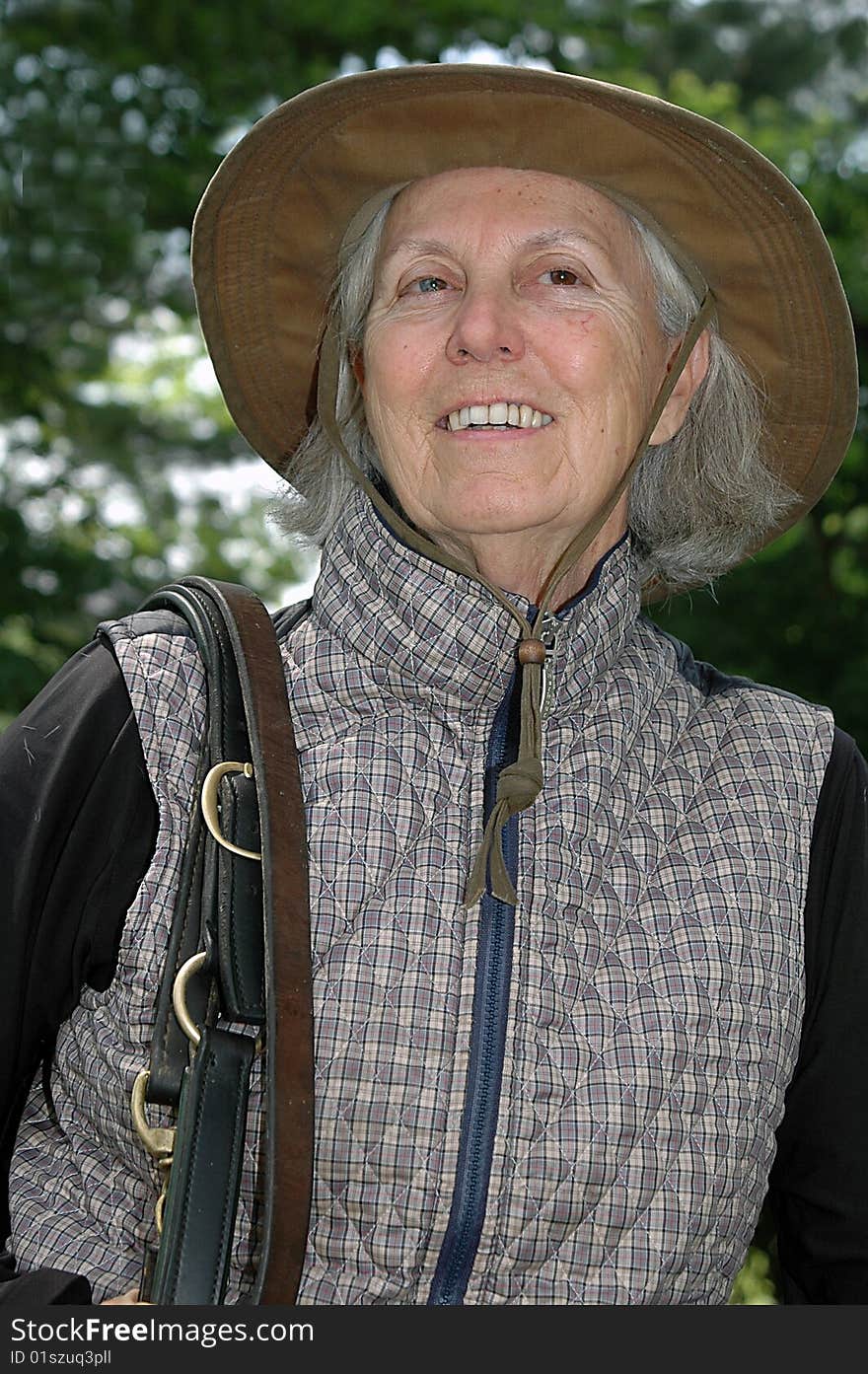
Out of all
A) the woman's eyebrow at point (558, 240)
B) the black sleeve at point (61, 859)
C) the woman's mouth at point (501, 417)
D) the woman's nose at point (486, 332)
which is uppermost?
the woman's eyebrow at point (558, 240)

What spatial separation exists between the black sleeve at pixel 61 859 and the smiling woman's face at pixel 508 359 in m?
0.58

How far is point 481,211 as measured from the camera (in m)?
2.18

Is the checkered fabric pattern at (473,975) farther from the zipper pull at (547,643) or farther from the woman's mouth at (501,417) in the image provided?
the woman's mouth at (501,417)

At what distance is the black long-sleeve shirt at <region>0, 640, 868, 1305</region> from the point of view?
1819 millimetres

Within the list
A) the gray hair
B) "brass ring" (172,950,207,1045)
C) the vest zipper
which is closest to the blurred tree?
the gray hair

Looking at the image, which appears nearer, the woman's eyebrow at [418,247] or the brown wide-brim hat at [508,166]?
the brown wide-brim hat at [508,166]

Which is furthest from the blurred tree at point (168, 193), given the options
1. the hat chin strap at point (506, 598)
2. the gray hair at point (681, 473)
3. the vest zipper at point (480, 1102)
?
the vest zipper at point (480, 1102)

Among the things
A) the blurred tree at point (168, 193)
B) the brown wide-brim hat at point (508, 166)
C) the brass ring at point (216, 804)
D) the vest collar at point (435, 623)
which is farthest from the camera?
the blurred tree at point (168, 193)

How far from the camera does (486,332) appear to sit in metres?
2.08

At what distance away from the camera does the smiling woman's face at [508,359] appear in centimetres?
209

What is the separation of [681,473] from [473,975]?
101 cm

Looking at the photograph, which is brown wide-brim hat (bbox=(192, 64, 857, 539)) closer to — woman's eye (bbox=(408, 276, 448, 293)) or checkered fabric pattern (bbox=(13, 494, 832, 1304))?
woman's eye (bbox=(408, 276, 448, 293))

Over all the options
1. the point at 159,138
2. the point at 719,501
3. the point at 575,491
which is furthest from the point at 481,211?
the point at 159,138

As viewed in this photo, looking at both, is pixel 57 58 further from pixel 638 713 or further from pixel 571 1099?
pixel 571 1099
